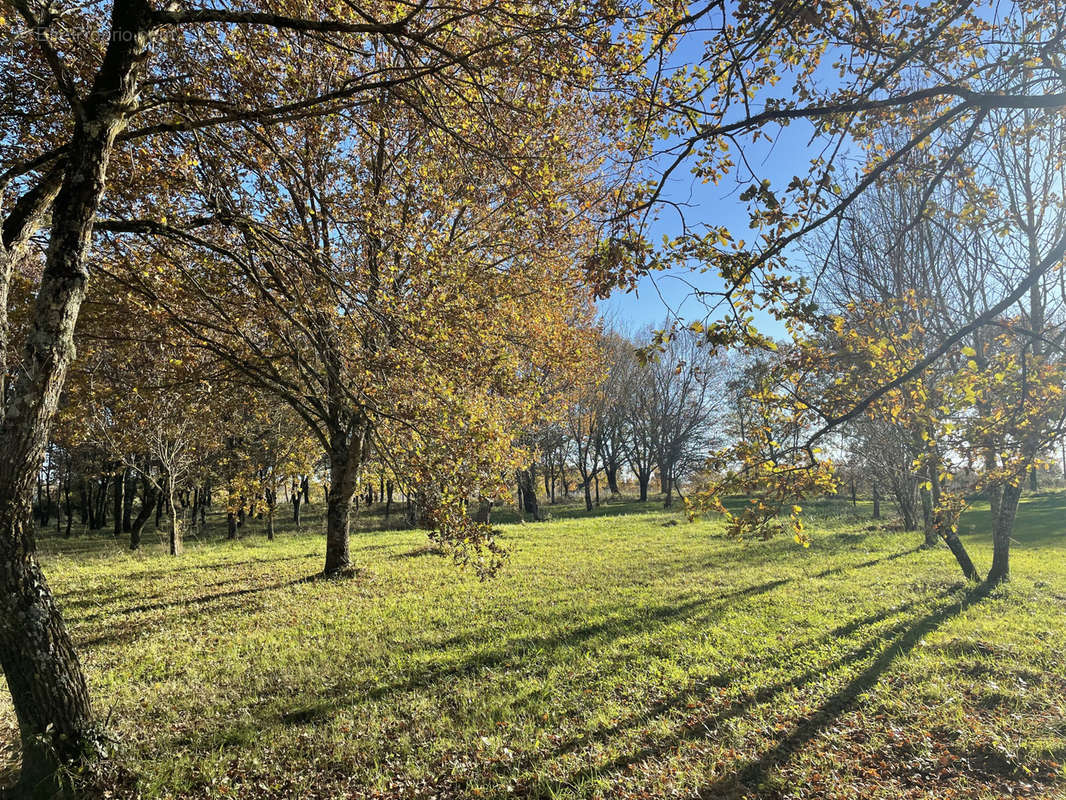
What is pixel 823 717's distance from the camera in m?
5.19

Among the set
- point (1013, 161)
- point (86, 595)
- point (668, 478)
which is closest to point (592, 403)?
point (668, 478)

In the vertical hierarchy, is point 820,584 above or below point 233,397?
below

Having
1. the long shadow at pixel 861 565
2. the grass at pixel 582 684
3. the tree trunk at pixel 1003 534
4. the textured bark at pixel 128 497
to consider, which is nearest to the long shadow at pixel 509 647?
the grass at pixel 582 684

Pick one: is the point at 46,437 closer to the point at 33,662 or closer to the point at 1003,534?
the point at 33,662

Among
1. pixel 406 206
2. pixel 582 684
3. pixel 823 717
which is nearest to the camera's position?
pixel 823 717

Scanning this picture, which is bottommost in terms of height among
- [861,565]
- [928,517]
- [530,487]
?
[861,565]

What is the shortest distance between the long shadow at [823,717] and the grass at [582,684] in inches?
1.1

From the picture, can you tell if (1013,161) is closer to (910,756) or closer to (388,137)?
(910,756)

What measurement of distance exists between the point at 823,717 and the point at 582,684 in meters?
2.48

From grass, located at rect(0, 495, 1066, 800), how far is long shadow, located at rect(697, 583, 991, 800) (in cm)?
3

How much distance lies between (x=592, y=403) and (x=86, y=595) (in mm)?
23339

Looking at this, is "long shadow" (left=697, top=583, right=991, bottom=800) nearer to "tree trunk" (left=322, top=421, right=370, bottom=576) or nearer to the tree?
the tree

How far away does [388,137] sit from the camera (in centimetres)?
945

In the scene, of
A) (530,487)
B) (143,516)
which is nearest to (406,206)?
(143,516)
